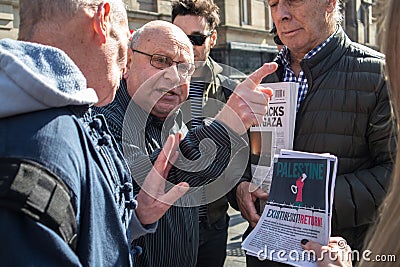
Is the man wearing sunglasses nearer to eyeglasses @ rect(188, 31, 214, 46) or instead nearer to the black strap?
eyeglasses @ rect(188, 31, 214, 46)

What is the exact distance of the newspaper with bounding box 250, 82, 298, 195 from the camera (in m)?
1.91

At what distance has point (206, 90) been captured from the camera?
2.97 metres

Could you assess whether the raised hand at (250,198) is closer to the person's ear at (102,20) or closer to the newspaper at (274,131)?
the newspaper at (274,131)

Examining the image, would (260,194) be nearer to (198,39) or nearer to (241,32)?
(198,39)

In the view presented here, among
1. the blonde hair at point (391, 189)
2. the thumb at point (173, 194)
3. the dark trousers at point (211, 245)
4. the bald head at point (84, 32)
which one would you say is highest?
the bald head at point (84, 32)

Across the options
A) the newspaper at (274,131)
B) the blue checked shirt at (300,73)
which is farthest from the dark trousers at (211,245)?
the blue checked shirt at (300,73)

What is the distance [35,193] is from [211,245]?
78.2 inches

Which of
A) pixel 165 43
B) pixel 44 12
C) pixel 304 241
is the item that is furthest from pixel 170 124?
pixel 44 12

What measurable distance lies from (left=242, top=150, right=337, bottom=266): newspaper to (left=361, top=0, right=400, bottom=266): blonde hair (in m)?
0.65

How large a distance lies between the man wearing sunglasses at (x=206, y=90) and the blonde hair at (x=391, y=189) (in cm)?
156

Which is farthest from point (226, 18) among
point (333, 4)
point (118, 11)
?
point (118, 11)

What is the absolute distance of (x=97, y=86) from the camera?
1347mm

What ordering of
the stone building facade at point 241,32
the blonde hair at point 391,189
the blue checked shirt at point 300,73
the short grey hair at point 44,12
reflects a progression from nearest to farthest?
1. the blonde hair at point 391,189
2. the short grey hair at point 44,12
3. the blue checked shirt at point 300,73
4. the stone building facade at point 241,32

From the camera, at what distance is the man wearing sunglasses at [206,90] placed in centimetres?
267
